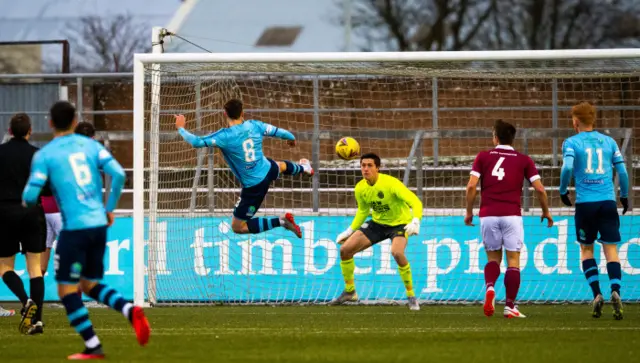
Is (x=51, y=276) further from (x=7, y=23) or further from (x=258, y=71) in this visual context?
(x=7, y=23)

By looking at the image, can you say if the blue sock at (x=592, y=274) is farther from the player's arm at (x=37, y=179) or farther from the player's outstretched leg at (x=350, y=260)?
the player's arm at (x=37, y=179)

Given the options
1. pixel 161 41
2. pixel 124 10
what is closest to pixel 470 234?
pixel 161 41

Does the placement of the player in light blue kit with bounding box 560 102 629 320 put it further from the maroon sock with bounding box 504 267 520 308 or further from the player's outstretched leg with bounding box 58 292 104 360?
the player's outstretched leg with bounding box 58 292 104 360

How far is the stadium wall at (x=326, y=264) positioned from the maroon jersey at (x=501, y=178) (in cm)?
309

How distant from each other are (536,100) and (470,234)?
613 centimetres

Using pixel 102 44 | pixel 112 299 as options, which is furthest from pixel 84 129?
pixel 102 44

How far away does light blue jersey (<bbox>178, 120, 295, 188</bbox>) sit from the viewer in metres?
12.0

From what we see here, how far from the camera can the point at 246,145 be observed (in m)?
12.1

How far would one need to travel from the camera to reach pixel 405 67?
43.6 ft

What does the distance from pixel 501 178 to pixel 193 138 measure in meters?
3.20

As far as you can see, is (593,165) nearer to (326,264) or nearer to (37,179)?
(326,264)

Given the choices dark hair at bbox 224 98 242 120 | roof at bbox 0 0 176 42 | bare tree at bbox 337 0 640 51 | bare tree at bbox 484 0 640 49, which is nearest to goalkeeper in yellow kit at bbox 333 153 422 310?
dark hair at bbox 224 98 242 120

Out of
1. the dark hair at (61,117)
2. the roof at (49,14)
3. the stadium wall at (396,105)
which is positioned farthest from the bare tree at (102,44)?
the dark hair at (61,117)

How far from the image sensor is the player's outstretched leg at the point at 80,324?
739cm
